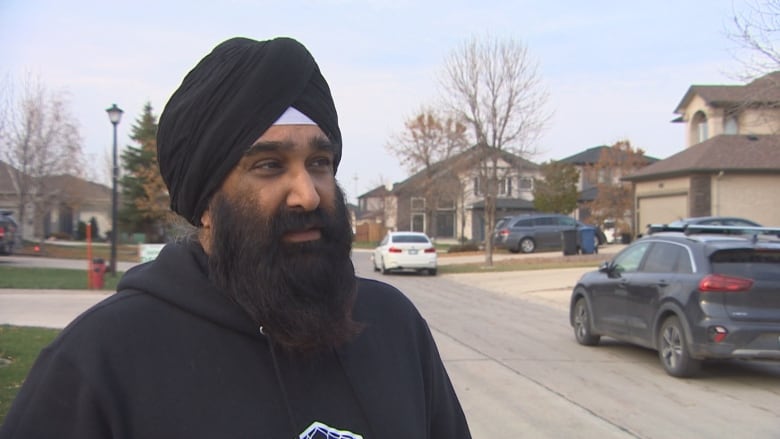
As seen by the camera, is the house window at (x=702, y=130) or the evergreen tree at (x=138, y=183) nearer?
the house window at (x=702, y=130)

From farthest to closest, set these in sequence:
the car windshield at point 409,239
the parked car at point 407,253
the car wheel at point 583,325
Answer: the car windshield at point 409,239 → the parked car at point 407,253 → the car wheel at point 583,325

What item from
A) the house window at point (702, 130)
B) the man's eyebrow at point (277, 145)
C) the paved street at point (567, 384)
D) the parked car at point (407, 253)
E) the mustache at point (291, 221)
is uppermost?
the house window at point (702, 130)

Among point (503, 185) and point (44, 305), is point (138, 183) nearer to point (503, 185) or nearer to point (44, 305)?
point (503, 185)

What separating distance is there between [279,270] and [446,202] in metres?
50.4

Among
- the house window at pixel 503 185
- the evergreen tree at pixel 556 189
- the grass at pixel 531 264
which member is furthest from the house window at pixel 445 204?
the grass at pixel 531 264

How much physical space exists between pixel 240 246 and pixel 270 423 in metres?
0.41

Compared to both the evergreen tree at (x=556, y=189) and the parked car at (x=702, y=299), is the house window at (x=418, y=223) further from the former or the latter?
the parked car at (x=702, y=299)

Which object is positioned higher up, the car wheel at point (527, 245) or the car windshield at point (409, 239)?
the car windshield at point (409, 239)

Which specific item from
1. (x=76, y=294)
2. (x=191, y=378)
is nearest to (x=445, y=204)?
(x=76, y=294)

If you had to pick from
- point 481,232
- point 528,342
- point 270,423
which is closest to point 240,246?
point 270,423

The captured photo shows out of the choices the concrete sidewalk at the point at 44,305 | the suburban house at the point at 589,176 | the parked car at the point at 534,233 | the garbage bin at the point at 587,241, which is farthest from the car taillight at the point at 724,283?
the suburban house at the point at 589,176

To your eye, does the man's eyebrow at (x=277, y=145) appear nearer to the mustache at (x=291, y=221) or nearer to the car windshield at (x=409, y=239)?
the mustache at (x=291, y=221)

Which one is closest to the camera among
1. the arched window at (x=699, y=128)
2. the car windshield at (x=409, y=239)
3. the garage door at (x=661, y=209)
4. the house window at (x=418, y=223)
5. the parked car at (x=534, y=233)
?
the car windshield at (x=409, y=239)

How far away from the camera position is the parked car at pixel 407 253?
23719mm
